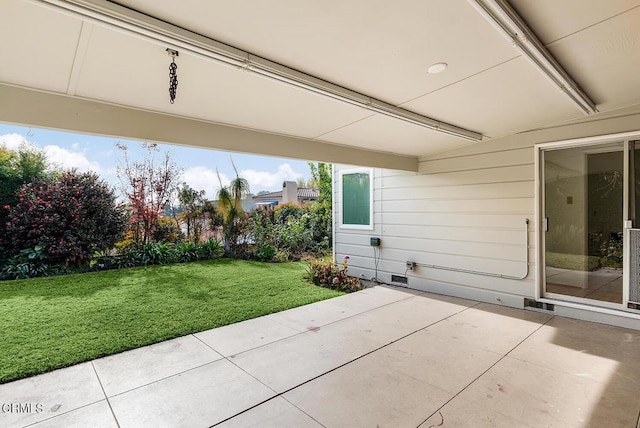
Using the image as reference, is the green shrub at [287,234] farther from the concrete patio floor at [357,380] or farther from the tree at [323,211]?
the concrete patio floor at [357,380]

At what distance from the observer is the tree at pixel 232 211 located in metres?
8.52

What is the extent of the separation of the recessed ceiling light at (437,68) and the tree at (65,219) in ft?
23.2

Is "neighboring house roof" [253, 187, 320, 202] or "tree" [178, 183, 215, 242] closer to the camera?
"tree" [178, 183, 215, 242]

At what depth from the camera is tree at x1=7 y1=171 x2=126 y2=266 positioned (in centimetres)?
616

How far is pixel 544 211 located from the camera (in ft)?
13.8

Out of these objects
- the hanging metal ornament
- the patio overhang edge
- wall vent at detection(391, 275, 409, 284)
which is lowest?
wall vent at detection(391, 275, 409, 284)

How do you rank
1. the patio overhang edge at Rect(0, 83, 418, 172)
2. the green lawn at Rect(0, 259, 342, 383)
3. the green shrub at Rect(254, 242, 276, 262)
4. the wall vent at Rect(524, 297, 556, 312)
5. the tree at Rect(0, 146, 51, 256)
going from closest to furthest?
the patio overhang edge at Rect(0, 83, 418, 172) → the green lawn at Rect(0, 259, 342, 383) → the wall vent at Rect(524, 297, 556, 312) → the tree at Rect(0, 146, 51, 256) → the green shrub at Rect(254, 242, 276, 262)

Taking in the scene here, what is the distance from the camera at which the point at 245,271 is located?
6758 millimetres

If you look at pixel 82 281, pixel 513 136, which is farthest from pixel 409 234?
pixel 82 281

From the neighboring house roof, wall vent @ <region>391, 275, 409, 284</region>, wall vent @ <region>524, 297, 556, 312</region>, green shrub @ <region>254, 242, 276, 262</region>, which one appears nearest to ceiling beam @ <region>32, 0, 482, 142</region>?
wall vent @ <region>524, 297, 556, 312</region>

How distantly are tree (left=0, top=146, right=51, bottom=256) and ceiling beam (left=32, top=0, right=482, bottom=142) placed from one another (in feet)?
22.2

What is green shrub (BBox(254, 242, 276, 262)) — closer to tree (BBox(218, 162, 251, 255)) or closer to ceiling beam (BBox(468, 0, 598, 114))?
tree (BBox(218, 162, 251, 255))

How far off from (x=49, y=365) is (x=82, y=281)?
341 cm

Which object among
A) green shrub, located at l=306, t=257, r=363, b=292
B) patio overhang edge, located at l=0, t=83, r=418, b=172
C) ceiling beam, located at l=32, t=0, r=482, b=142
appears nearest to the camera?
ceiling beam, located at l=32, t=0, r=482, b=142
